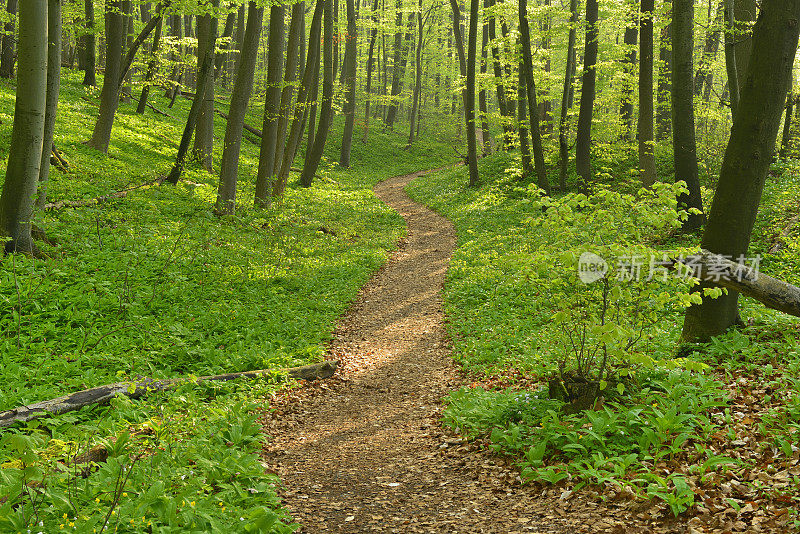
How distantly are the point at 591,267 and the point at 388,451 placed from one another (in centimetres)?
277

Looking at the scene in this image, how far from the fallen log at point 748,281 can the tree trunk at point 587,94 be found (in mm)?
10032

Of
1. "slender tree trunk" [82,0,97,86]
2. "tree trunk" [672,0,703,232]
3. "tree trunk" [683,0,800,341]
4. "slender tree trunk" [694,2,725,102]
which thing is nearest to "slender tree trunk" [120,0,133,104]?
"slender tree trunk" [82,0,97,86]

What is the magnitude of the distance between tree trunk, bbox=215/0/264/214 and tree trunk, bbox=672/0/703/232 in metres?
9.16

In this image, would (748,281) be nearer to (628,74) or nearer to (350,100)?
(628,74)

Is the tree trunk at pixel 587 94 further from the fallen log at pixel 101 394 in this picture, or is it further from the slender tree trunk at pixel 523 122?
the fallen log at pixel 101 394

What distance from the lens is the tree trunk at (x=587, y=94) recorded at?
14.7 meters

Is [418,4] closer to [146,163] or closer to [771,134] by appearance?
[146,163]

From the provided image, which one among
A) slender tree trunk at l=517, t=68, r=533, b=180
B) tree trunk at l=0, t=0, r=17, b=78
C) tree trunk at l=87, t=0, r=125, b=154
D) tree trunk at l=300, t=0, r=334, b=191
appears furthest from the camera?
tree trunk at l=0, t=0, r=17, b=78

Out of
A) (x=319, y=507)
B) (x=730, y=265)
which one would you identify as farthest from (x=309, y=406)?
(x=730, y=265)

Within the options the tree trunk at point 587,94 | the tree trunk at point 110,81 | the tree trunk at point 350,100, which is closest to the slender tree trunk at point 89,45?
the tree trunk at point 110,81

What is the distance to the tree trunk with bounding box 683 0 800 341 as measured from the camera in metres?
5.10

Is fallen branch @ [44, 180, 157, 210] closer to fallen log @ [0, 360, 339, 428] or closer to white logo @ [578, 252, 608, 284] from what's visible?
fallen log @ [0, 360, 339, 428]

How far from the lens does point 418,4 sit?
1308 inches

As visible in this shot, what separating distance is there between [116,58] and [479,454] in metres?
14.7
